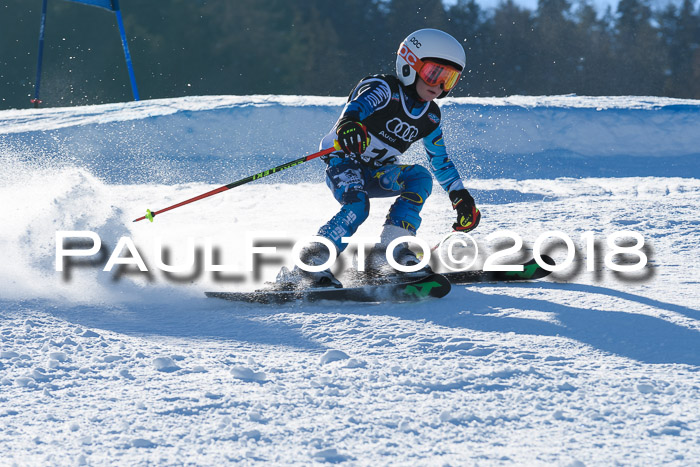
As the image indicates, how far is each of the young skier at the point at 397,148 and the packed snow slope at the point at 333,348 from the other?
0.39 m

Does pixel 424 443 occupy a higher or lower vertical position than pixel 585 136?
lower

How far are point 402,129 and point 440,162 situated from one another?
338mm

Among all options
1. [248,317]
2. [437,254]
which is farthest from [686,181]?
[248,317]

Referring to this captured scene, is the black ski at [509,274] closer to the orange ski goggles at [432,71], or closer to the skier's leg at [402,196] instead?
the skier's leg at [402,196]

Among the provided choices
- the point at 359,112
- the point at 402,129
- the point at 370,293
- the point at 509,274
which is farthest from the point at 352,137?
the point at 509,274

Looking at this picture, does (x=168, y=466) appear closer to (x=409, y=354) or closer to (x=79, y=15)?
(x=409, y=354)

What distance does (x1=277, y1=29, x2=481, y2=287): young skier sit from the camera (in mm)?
3623

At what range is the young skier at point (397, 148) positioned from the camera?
3623mm

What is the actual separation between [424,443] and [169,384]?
0.83 meters

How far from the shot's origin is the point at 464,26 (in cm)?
3528

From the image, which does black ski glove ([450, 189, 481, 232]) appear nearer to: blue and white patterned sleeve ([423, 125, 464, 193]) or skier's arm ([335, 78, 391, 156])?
blue and white patterned sleeve ([423, 125, 464, 193])

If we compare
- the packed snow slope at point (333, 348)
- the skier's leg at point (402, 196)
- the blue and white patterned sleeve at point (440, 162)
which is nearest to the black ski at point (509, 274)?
the packed snow slope at point (333, 348)

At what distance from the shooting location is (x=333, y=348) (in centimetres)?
269

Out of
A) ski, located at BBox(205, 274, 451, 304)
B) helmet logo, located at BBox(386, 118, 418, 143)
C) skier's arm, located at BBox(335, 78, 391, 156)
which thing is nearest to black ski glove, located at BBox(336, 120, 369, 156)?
skier's arm, located at BBox(335, 78, 391, 156)
